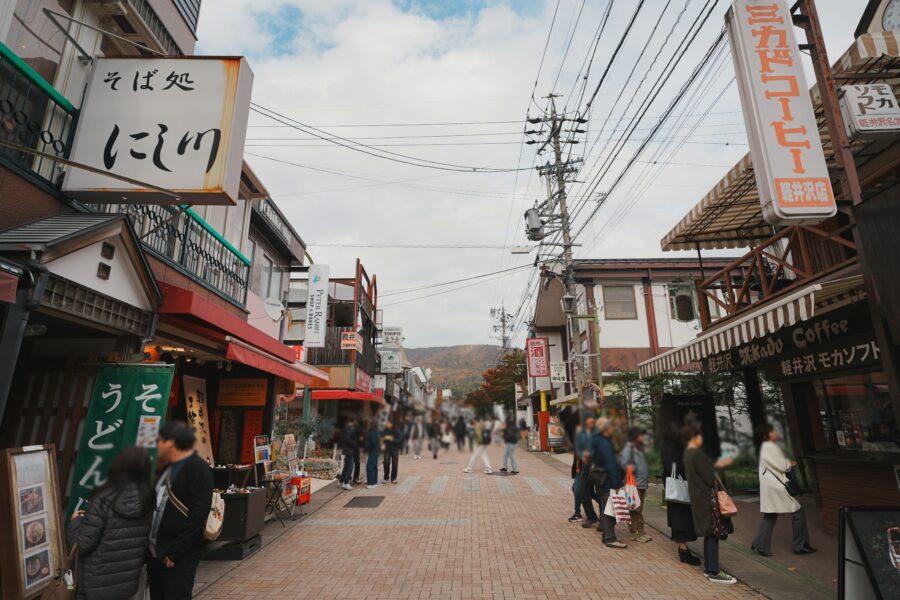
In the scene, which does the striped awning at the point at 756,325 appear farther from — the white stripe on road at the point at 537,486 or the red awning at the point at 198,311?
the white stripe on road at the point at 537,486

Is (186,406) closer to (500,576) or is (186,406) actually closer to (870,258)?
(500,576)

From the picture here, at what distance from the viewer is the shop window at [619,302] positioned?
73.3 feet

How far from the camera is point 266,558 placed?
725 centimetres

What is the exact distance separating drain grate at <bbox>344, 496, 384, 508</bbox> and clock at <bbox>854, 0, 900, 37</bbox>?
12.9 m

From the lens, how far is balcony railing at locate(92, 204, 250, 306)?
22.5 ft

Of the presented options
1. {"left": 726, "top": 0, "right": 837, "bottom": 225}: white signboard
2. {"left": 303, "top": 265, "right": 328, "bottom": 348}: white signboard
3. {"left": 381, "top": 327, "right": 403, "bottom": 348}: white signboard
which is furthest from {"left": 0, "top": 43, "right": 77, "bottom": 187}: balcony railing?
{"left": 381, "top": 327, "right": 403, "bottom": 348}: white signboard

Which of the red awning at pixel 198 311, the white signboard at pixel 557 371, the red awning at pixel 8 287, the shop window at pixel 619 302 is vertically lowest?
the red awning at pixel 8 287

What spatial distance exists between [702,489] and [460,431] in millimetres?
2432

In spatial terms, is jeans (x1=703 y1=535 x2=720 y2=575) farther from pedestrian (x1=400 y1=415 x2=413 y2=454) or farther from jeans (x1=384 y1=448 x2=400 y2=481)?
jeans (x1=384 y1=448 x2=400 y2=481)

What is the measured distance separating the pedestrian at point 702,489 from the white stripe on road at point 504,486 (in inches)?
277

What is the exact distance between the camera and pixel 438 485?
1399 centimetres

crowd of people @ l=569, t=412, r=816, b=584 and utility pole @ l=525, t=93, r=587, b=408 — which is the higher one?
utility pole @ l=525, t=93, r=587, b=408

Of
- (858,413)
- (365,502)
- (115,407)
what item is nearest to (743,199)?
(858,413)

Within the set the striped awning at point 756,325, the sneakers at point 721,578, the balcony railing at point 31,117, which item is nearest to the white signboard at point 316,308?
the balcony railing at point 31,117
